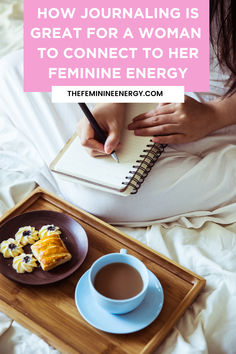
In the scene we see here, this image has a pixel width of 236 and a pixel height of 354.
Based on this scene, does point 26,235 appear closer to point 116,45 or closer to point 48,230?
point 48,230

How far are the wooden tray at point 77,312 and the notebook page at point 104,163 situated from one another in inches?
3.2

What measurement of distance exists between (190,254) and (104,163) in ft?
0.80

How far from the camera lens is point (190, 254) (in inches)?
31.8

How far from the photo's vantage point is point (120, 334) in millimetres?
Result: 653

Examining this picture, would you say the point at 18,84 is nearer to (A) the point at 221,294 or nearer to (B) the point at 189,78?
(B) the point at 189,78

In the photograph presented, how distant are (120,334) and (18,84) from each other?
638 millimetres

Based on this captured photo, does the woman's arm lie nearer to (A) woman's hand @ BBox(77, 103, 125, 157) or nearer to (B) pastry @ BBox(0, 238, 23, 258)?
(A) woman's hand @ BBox(77, 103, 125, 157)

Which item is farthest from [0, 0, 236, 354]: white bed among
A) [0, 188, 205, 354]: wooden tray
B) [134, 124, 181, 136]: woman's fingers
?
[134, 124, 181, 136]: woman's fingers

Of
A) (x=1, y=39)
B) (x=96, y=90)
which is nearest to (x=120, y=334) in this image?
(x=96, y=90)

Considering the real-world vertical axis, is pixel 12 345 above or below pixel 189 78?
below

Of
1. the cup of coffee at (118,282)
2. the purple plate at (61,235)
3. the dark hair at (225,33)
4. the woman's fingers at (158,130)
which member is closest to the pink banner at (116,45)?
the dark hair at (225,33)

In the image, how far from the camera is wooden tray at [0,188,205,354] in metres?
0.64

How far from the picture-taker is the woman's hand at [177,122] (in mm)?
886

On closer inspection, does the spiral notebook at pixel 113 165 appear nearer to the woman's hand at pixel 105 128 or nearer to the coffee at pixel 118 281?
the woman's hand at pixel 105 128
